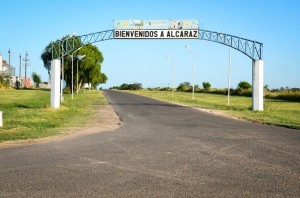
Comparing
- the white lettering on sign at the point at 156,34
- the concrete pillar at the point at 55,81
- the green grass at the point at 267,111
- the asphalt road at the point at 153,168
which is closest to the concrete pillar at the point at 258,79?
the green grass at the point at 267,111

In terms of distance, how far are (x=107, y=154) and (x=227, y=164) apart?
116 inches

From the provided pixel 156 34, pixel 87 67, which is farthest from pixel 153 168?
pixel 87 67

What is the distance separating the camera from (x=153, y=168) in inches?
305

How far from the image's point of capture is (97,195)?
227 inches

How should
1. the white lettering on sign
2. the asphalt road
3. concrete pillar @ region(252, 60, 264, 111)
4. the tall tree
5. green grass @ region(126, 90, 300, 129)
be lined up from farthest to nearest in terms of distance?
the tall tree < concrete pillar @ region(252, 60, 264, 111) < the white lettering on sign < green grass @ region(126, 90, 300, 129) < the asphalt road

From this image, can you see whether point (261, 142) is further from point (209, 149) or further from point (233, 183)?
point (233, 183)

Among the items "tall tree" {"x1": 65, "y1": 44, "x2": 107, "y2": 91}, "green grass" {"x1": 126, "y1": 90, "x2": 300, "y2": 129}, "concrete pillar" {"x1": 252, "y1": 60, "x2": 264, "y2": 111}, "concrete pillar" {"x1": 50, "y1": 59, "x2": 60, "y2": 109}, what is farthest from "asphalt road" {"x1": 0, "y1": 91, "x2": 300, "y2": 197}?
"tall tree" {"x1": 65, "y1": 44, "x2": 107, "y2": 91}

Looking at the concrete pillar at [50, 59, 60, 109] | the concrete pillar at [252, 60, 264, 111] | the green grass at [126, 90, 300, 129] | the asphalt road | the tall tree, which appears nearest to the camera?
the asphalt road

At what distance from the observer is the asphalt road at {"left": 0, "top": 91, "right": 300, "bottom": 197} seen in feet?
20.0

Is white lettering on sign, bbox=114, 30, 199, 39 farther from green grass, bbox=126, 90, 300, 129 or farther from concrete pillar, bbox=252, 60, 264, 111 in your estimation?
green grass, bbox=126, 90, 300, 129

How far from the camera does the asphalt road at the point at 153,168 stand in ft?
20.0

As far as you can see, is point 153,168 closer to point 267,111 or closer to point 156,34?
point 156,34

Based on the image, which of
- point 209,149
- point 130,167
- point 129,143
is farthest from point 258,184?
point 129,143

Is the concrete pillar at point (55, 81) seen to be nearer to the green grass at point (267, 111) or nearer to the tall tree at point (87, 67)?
the green grass at point (267, 111)
